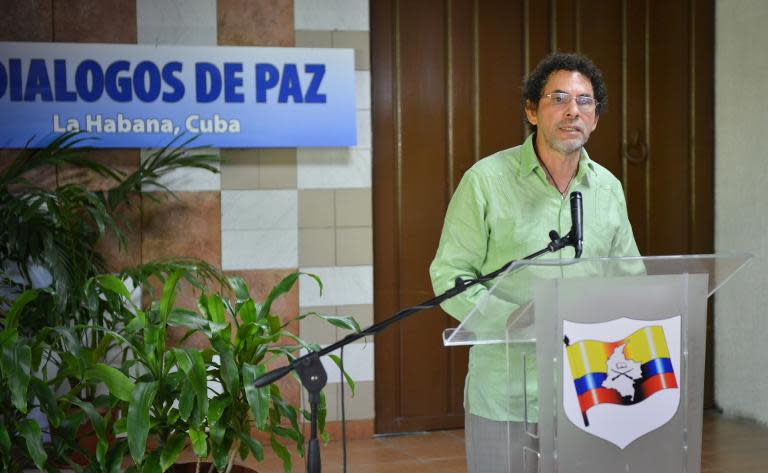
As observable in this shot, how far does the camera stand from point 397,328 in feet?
15.0

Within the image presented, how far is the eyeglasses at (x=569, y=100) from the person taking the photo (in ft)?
7.30

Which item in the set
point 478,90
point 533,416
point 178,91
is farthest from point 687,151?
point 533,416

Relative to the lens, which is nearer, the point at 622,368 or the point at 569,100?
the point at 622,368

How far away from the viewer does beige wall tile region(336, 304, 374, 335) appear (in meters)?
4.39

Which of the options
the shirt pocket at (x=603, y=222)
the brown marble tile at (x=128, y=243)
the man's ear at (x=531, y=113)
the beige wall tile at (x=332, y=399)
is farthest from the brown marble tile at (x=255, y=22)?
the shirt pocket at (x=603, y=222)

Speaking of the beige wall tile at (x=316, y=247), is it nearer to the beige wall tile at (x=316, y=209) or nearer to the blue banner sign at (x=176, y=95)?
the beige wall tile at (x=316, y=209)

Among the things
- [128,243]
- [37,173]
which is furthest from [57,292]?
[37,173]

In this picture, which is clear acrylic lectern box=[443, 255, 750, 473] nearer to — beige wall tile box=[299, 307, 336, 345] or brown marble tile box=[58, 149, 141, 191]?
beige wall tile box=[299, 307, 336, 345]

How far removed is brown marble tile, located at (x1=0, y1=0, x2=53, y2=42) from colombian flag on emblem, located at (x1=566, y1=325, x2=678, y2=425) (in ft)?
10.7

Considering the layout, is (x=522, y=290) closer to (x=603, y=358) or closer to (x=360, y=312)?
(x=603, y=358)

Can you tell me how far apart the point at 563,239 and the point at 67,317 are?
2306mm

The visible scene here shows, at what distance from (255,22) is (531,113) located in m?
2.20

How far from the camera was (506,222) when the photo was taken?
2.21 m

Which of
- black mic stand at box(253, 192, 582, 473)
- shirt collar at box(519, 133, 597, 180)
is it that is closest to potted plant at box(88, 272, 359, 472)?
black mic stand at box(253, 192, 582, 473)
